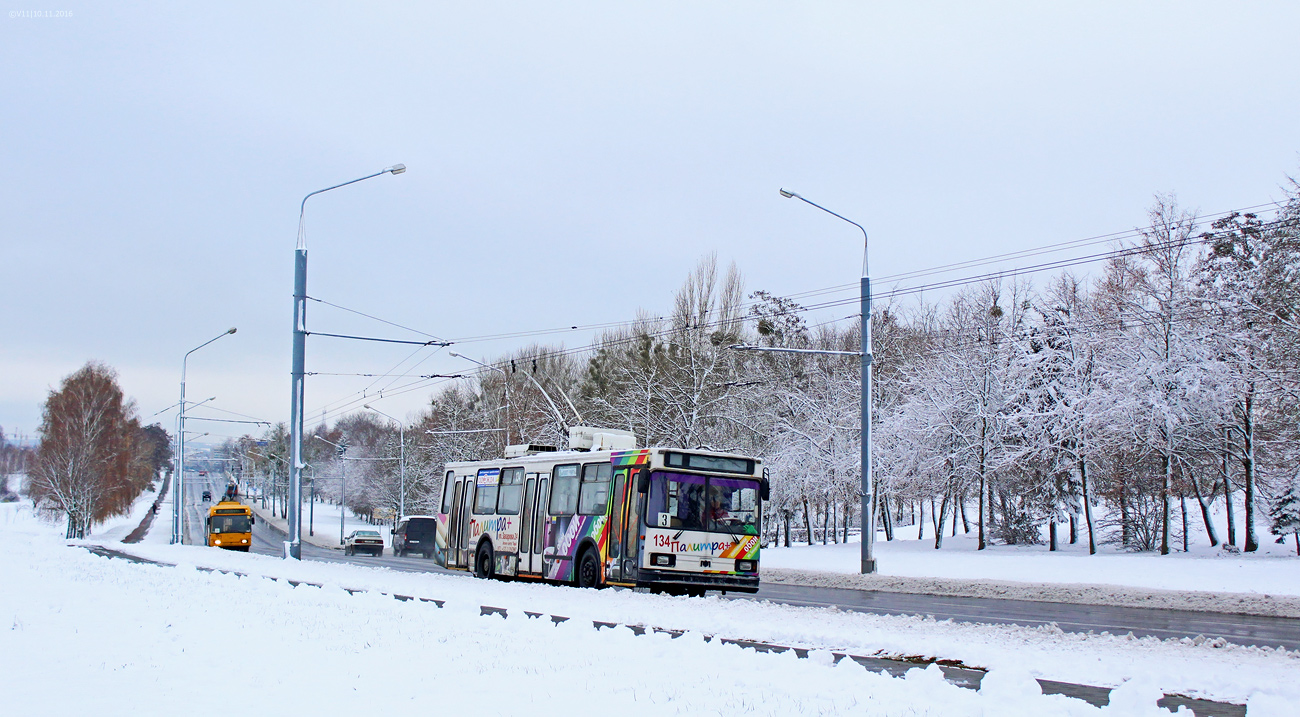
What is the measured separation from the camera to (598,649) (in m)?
9.62

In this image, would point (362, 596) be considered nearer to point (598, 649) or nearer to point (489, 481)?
point (598, 649)

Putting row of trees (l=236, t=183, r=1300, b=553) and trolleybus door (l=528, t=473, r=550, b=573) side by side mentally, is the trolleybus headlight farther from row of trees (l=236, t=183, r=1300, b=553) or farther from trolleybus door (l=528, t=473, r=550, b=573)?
row of trees (l=236, t=183, r=1300, b=553)

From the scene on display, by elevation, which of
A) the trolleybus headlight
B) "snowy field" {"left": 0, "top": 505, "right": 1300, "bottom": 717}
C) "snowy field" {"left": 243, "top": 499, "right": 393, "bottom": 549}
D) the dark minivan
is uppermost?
"snowy field" {"left": 0, "top": 505, "right": 1300, "bottom": 717}

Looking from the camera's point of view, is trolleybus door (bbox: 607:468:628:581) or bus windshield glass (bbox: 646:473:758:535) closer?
bus windshield glass (bbox: 646:473:758:535)

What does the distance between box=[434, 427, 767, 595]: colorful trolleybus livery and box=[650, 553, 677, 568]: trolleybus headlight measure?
2 centimetres

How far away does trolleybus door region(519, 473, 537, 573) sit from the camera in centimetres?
2286

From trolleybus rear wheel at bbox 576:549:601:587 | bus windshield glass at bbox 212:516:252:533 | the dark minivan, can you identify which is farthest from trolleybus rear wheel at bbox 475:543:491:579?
bus windshield glass at bbox 212:516:252:533

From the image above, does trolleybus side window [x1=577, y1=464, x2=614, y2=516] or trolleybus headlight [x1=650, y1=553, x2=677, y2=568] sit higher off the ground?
trolleybus side window [x1=577, y1=464, x2=614, y2=516]

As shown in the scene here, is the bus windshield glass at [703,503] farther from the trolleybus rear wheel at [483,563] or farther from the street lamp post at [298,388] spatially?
the street lamp post at [298,388]

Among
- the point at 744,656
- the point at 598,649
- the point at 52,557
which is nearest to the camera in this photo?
the point at 744,656

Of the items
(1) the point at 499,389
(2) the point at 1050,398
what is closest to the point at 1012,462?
(2) the point at 1050,398

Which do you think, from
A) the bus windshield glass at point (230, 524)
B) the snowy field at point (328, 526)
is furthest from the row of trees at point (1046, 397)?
the snowy field at point (328, 526)

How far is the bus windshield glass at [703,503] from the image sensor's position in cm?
1916

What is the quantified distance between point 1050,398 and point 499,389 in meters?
41.6
